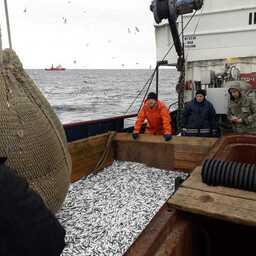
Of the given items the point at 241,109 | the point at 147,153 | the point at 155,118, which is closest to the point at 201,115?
the point at 241,109

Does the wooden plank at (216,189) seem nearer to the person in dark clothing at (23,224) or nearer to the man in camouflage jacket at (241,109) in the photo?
the person in dark clothing at (23,224)

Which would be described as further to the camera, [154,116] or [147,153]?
[154,116]

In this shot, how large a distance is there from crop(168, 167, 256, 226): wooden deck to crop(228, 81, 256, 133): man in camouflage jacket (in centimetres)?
340

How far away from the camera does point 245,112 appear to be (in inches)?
214

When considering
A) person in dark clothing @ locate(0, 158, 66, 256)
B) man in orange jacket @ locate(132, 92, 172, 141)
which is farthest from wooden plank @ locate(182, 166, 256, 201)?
man in orange jacket @ locate(132, 92, 172, 141)

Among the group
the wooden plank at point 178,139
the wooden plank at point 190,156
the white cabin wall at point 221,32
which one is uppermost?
the white cabin wall at point 221,32

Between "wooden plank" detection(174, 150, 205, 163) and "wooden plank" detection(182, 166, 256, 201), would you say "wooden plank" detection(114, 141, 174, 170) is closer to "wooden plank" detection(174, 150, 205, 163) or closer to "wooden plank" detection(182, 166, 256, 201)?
"wooden plank" detection(174, 150, 205, 163)

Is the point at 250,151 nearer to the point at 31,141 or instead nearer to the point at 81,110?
the point at 31,141

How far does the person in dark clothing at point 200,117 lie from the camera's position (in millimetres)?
5562

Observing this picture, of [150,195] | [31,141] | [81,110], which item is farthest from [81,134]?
[81,110]

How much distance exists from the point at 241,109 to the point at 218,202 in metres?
3.71

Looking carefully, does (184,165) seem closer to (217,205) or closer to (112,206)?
(112,206)

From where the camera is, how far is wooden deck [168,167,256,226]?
196 cm

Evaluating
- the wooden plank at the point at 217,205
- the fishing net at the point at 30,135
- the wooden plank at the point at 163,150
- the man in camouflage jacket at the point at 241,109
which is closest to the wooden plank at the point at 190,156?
the wooden plank at the point at 163,150
